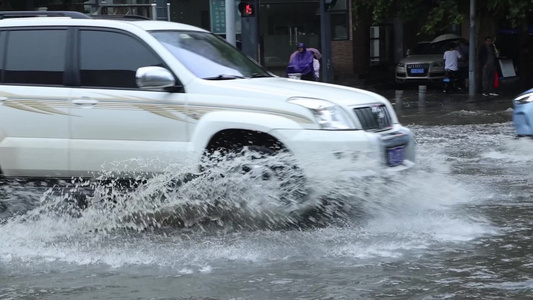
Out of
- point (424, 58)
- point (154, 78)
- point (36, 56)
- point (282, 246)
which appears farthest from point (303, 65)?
point (282, 246)

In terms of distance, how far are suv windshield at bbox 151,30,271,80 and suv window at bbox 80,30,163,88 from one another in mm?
225

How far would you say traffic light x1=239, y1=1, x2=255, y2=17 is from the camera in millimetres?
18953

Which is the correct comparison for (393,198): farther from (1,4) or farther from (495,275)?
(1,4)

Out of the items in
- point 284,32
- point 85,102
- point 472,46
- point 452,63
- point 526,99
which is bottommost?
point 526,99

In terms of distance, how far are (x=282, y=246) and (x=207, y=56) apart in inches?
83.3

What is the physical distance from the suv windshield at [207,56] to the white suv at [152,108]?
0.02 metres

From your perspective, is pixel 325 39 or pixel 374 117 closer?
pixel 374 117

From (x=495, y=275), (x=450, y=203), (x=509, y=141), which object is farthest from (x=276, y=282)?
(x=509, y=141)

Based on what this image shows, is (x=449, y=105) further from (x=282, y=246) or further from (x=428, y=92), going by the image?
(x=282, y=246)

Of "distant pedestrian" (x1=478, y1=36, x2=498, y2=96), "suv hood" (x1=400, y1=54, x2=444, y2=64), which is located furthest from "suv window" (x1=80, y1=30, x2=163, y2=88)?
"suv hood" (x1=400, y1=54, x2=444, y2=64)

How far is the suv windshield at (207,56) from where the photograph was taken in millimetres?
7625

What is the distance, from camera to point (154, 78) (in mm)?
7227

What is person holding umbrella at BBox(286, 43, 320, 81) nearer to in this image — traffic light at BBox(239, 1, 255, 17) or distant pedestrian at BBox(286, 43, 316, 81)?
distant pedestrian at BBox(286, 43, 316, 81)

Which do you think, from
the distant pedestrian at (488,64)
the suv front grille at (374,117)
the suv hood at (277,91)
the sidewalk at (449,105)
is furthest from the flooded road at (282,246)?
the distant pedestrian at (488,64)
